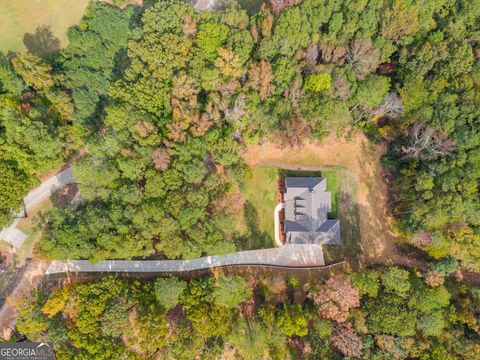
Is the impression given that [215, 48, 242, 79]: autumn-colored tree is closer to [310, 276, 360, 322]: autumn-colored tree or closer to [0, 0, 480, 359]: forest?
[0, 0, 480, 359]: forest

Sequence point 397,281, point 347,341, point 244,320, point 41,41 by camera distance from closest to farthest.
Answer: point 347,341 < point 397,281 < point 244,320 < point 41,41

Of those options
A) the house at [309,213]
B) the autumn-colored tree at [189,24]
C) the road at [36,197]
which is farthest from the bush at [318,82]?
the road at [36,197]

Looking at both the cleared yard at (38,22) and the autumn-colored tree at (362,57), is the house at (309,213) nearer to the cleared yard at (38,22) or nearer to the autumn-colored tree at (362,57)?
the autumn-colored tree at (362,57)

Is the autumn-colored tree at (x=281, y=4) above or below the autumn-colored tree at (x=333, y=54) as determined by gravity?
above

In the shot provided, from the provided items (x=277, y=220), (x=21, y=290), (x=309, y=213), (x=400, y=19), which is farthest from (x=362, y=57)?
(x=21, y=290)

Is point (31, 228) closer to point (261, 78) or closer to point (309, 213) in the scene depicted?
point (261, 78)

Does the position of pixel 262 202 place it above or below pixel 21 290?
above

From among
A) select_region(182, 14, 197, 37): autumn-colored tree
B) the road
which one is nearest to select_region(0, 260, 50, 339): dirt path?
the road
